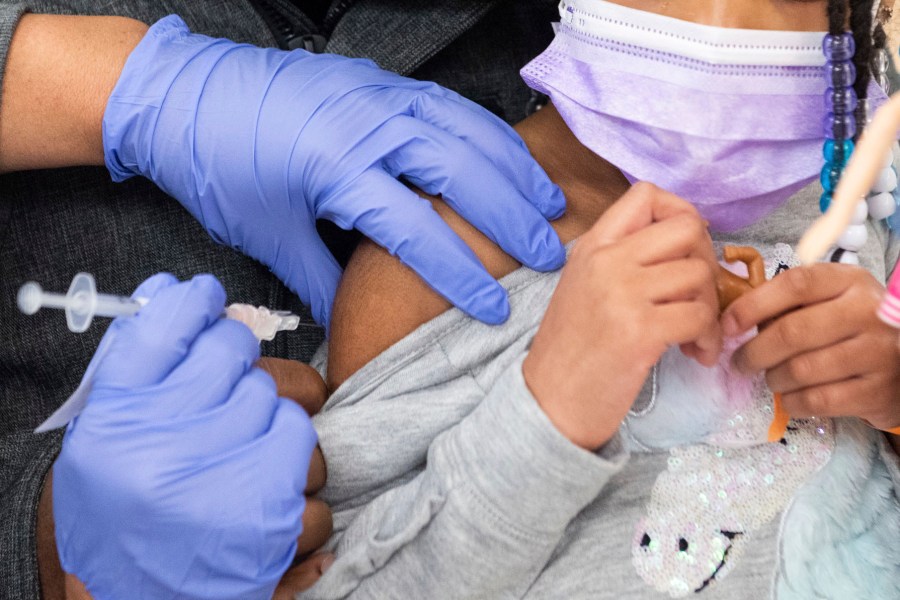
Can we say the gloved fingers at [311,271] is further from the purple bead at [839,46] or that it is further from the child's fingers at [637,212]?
the purple bead at [839,46]

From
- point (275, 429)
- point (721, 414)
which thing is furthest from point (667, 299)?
point (275, 429)

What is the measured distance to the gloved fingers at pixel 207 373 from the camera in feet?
3.05

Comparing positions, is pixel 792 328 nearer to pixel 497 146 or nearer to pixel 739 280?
pixel 739 280

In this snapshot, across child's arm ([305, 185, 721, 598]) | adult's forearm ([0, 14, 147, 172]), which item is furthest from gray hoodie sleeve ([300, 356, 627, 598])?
adult's forearm ([0, 14, 147, 172])

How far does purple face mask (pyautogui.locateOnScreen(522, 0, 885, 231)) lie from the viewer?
98 centimetres

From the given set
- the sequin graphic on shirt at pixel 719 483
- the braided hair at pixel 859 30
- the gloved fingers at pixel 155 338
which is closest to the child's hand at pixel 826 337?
the sequin graphic on shirt at pixel 719 483

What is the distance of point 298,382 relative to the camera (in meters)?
1.15

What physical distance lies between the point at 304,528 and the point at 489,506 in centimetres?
27

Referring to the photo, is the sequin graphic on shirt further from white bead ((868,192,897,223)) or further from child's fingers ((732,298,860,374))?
white bead ((868,192,897,223))

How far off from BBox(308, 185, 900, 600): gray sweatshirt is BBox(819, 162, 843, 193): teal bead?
21 centimetres

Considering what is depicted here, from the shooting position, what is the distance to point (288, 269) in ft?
4.33

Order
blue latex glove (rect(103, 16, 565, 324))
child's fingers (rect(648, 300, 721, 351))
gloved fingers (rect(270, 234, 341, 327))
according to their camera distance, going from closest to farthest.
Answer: child's fingers (rect(648, 300, 721, 351)) → blue latex glove (rect(103, 16, 565, 324)) → gloved fingers (rect(270, 234, 341, 327))

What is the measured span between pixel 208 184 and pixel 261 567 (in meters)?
0.61

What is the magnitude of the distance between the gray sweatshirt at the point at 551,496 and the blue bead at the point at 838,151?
229mm
